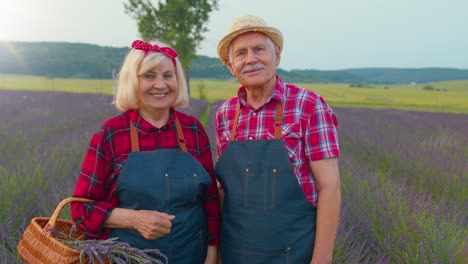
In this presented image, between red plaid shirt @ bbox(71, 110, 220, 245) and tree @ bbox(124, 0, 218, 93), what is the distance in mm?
27832

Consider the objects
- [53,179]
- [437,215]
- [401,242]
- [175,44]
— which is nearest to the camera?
[401,242]

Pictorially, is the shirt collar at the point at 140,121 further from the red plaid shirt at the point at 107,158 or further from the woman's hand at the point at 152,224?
the woman's hand at the point at 152,224

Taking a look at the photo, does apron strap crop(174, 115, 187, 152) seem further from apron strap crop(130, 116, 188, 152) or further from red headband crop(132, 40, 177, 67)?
red headband crop(132, 40, 177, 67)

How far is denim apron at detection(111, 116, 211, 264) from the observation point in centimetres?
181

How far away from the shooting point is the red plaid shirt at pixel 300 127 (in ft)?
5.81

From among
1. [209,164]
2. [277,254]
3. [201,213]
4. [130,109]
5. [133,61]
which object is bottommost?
[277,254]

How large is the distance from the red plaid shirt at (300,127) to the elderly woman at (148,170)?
0.94 ft

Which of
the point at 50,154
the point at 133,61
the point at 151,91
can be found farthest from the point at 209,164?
the point at 50,154

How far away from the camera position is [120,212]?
186 cm

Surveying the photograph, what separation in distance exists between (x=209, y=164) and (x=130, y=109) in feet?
1.49

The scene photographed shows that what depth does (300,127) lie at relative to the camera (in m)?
1.80

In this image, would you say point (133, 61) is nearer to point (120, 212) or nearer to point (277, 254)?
point (120, 212)

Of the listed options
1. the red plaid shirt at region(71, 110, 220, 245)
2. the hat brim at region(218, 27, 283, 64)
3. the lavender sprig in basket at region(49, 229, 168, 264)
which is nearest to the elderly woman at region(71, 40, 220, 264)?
the red plaid shirt at region(71, 110, 220, 245)

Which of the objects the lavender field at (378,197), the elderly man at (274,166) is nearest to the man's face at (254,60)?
the elderly man at (274,166)
